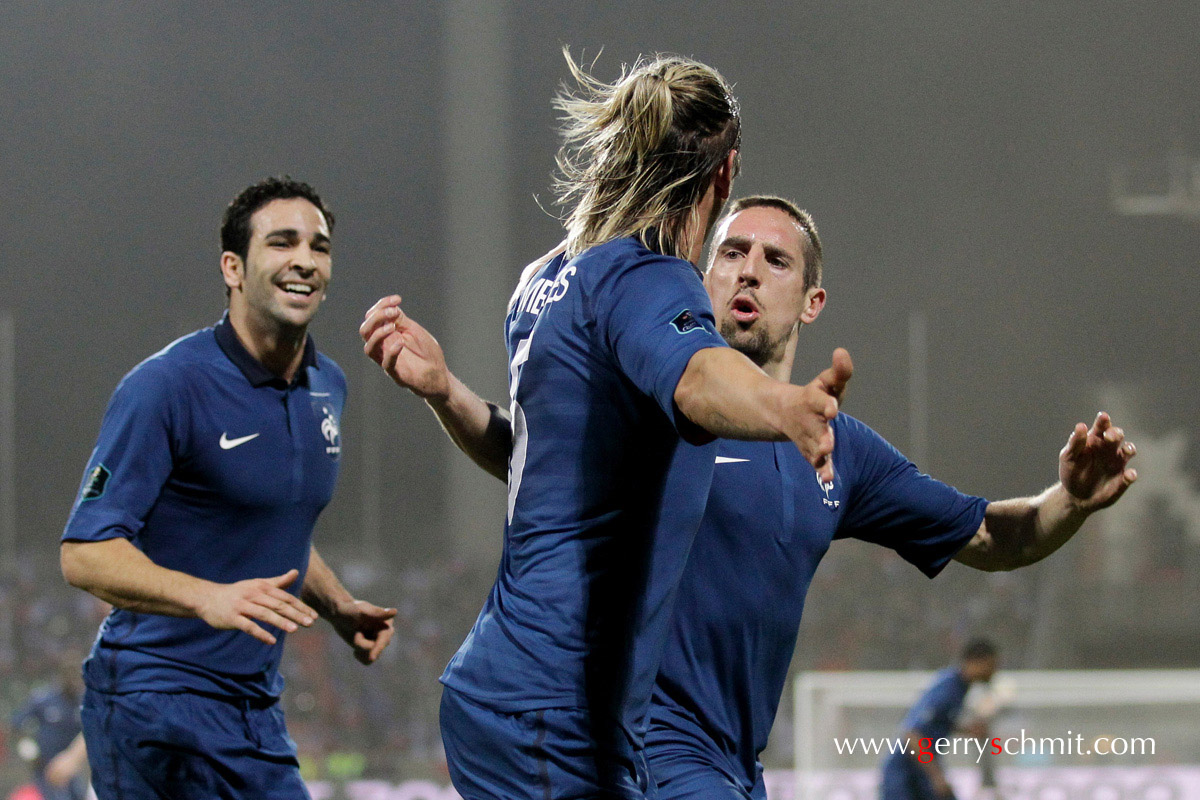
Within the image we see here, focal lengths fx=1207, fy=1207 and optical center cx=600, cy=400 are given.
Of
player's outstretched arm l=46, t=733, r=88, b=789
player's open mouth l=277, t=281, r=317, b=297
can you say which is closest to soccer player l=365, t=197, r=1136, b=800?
player's open mouth l=277, t=281, r=317, b=297

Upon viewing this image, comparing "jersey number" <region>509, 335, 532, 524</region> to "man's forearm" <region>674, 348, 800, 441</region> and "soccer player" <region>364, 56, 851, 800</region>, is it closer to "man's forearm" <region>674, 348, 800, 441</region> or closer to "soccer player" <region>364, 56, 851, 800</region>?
"soccer player" <region>364, 56, 851, 800</region>

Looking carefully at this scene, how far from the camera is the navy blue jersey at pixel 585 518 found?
58.4 inches

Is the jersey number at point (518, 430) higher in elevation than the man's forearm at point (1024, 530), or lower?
higher

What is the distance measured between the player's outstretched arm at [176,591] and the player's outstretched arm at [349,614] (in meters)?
0.56

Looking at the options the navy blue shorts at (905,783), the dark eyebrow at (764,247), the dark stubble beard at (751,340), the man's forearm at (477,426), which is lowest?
the navy blue shorts at (905,783)

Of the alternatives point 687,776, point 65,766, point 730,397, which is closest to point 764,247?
point 687,776

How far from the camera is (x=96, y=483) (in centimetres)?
241

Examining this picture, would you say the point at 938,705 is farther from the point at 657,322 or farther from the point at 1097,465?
the point at 657,322

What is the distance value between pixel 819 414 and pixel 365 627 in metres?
1.87

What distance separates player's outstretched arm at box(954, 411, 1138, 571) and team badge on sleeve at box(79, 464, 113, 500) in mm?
1740

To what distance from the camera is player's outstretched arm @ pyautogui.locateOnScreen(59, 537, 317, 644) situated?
199 centimetres

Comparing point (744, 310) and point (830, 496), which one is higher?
point (744, 310)

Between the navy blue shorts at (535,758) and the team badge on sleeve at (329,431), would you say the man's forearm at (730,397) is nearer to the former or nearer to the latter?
the navy blue shorts at (535,758)

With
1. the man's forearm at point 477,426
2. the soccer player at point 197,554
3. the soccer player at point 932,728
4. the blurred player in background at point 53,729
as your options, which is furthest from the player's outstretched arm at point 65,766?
the man's forearm at point 477,426
